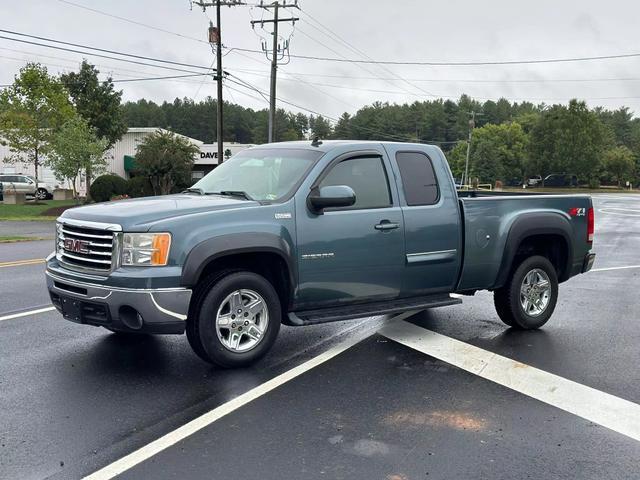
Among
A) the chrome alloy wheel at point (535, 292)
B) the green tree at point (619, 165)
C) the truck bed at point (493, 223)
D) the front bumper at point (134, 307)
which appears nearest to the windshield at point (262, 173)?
the front bumper at point (134, 307)

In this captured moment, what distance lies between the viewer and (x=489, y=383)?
17.1 ft

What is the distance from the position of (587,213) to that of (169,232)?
199 inches

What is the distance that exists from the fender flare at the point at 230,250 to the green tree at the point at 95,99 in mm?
44919

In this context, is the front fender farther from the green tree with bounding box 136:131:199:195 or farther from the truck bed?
the green tree with bounding box 136:131:199:195

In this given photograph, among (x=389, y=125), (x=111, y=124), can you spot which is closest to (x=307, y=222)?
(x=111, y=124)

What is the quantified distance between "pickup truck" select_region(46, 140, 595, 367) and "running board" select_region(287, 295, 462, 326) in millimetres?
19

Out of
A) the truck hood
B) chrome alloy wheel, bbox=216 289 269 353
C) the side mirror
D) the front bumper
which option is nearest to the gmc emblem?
the truck hood

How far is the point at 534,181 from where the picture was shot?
103625 mm

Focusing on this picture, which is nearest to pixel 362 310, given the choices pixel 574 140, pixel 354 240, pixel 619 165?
pixel 354 240

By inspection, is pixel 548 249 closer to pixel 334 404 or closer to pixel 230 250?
pixel 334 404

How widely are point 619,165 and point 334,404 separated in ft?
324

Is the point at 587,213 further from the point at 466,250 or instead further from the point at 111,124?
the point at 111,124

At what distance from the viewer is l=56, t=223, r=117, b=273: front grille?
5023 mm

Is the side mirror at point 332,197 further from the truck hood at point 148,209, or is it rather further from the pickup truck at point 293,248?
the truck hood at point 148,209
